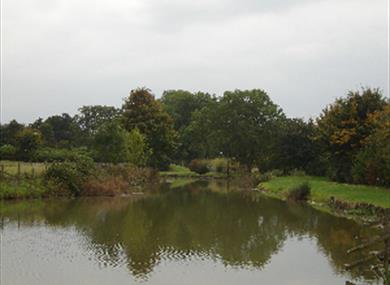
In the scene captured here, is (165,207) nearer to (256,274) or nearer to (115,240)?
(115,240)

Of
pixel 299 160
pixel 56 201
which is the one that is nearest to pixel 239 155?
pixel 299 160

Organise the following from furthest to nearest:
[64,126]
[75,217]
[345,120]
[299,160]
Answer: [64,126], [299,160], [345,120], [75,217]

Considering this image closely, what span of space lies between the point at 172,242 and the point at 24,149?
47434 mm

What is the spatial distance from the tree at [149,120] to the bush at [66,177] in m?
25.0

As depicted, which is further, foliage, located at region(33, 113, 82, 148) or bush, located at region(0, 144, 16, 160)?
foliage, located at region(33, 113, 82, 148)

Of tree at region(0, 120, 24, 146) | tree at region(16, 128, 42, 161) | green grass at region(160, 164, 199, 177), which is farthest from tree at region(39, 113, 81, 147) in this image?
tree at region(16, 128, 42, 161)

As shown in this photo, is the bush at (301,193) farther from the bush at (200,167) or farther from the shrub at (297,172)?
the bush at (200,167)

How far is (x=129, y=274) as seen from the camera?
17.9m

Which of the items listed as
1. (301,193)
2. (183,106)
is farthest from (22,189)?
(183,106)

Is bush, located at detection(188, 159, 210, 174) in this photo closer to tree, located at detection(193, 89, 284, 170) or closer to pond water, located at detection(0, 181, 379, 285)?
tree, located at detection(193, 89, 284, 170)

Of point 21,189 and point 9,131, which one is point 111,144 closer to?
point 21,189

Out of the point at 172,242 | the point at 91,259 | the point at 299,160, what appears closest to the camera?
the point at 91,259

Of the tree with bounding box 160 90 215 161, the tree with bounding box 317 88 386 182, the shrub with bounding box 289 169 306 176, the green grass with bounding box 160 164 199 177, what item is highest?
the tree with bounding box 160 90 215 161

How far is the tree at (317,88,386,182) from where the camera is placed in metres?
41.3
